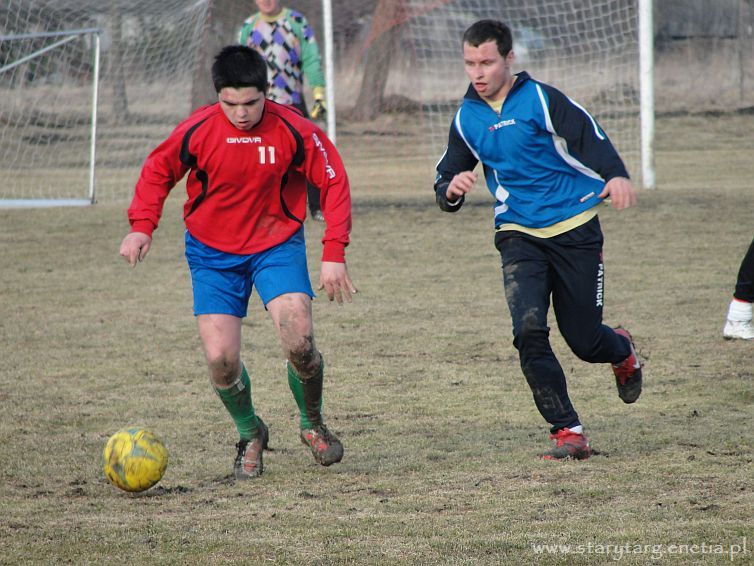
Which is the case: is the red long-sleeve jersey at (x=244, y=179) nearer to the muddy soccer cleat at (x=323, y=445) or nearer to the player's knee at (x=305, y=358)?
the player's knee at (x=305, y=358)

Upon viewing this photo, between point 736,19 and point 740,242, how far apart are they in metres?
16.7

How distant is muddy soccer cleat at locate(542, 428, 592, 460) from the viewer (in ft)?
15.5

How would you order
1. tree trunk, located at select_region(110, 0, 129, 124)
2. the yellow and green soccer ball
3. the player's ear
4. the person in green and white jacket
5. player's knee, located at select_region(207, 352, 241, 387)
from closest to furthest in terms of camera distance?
the yellow and green soccer ball → player's knee, located at select_region(207, 352, 241, 387) → the player's ear → the person in green and white jacket → tree trunk, located at select_region(110, 0, 129, 124)

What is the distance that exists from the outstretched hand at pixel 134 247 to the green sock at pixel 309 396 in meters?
0.77

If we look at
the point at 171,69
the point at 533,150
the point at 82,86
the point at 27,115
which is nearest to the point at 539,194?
the point at 533,150

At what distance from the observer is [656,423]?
5.34m

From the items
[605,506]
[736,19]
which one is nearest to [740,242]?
[605,506]

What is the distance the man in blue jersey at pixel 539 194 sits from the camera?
15.6ft

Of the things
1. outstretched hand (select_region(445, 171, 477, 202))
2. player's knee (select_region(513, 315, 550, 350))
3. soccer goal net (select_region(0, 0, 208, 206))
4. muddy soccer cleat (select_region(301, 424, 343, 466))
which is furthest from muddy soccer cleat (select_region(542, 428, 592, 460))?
soccer goal net (select_region(0, 0, 208, 206))

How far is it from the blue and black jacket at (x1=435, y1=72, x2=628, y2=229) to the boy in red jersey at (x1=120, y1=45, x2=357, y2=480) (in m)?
0.59

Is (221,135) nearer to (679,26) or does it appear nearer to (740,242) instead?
(740,242)

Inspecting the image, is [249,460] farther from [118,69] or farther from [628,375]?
[118,69]

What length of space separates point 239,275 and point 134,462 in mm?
909

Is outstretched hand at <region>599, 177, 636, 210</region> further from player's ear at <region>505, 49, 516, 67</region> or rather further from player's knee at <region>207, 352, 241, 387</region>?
player's knee at <region>207, 352, 241, 387</region>
